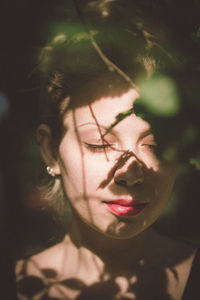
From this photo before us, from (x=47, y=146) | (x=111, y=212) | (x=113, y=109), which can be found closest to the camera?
(x=113, y=109)

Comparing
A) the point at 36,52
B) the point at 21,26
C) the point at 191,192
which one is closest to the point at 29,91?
the point at 36,52

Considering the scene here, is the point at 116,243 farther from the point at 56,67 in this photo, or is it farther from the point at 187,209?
the point at 56,67

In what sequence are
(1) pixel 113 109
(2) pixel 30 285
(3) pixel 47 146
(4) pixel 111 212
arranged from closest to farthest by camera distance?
(1) pixel 113 109 < (4) pixel 111 212 < (3) pixel 47 146 < (2) pixel 30 285

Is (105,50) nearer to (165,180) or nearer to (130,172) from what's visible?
(130,172)

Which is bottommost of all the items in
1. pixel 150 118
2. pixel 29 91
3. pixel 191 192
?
pixel 191 192

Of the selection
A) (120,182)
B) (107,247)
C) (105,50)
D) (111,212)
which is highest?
(105,50)

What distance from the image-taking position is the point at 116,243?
5.36ft

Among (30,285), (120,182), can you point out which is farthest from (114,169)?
(30,285)

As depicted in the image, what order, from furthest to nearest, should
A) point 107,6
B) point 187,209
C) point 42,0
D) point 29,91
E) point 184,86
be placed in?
point 187,209 < point 29,91 < point 42,0 < point 107,6 < point 184,86

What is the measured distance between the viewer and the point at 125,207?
4.29ft

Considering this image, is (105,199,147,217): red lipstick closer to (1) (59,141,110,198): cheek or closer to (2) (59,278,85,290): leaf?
(1) (59,141,110,198): cheek

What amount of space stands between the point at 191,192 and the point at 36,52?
146 cm

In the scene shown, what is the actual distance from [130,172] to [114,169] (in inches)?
3.2

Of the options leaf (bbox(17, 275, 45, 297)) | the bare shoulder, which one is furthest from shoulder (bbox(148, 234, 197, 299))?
leaf (bbox(17, 275, 45, 297))
